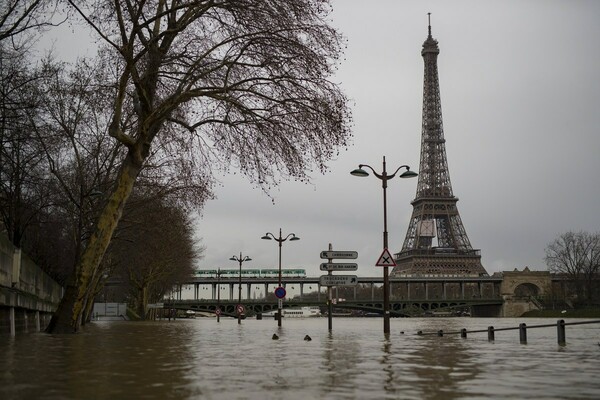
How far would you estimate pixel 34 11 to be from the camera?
18812mm

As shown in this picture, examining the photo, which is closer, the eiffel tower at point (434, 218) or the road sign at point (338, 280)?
the road sign at point (338, 280)

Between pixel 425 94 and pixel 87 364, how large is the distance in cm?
14513

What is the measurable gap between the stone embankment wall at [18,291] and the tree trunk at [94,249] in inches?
63.3

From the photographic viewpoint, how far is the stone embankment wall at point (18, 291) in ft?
73.1

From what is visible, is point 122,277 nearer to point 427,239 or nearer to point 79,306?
point 79,306

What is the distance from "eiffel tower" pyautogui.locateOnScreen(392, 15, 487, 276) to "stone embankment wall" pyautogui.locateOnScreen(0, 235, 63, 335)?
11497 centimetres

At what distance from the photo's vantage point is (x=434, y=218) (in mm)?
147250

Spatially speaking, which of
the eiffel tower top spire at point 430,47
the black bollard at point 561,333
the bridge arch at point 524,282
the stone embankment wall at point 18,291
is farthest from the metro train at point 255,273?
the black bollard at point 561,333

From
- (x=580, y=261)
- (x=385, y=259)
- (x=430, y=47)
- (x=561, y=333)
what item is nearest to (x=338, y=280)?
(x=385, y=259)

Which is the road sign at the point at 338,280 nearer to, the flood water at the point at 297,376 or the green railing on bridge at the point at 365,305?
the flood water at the point at 297,376

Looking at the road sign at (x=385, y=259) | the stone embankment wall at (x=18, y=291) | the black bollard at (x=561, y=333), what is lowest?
the black bollard at (x=561, y=333)

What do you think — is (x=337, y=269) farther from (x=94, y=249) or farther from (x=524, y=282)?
(x=524, y=282)

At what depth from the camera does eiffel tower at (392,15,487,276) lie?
144 m

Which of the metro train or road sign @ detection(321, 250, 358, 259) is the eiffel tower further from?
road sign @ detection(321, 250, 358, 259)
